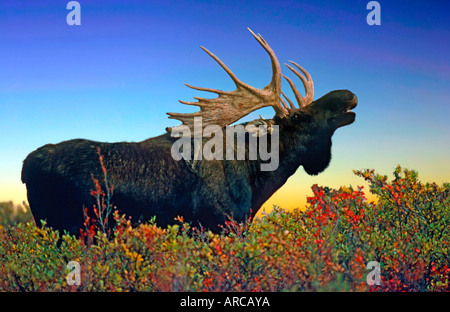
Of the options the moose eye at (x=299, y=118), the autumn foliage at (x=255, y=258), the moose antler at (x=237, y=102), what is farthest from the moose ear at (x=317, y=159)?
the moose antler at (x=237, y=102)

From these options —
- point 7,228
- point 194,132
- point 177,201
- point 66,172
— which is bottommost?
point 7,228

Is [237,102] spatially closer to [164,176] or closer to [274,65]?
[274,65]

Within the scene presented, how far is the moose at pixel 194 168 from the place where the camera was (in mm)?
6074

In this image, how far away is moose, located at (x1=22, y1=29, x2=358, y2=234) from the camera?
6074 mm

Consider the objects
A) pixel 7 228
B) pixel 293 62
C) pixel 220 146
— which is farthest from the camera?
pixel 7 228

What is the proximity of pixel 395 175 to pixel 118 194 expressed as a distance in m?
4.47

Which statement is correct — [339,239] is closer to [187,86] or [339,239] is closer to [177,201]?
[177,201]

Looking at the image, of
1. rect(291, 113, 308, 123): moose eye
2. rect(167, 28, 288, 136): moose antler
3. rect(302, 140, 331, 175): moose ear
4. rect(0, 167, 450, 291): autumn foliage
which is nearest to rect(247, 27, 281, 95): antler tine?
rect(167, 28, 288, 136): moose antler

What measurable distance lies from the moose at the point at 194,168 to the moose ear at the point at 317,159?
0.02 metres

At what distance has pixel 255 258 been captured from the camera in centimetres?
457


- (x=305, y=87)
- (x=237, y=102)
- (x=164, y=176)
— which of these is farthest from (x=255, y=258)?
(x=305, y=87)

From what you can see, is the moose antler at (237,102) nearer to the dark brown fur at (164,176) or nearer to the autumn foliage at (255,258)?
the dark brown fur at (164,176)

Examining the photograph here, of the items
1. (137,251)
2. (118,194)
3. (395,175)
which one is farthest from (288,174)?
(137,251)

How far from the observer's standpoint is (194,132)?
6.84 metres
